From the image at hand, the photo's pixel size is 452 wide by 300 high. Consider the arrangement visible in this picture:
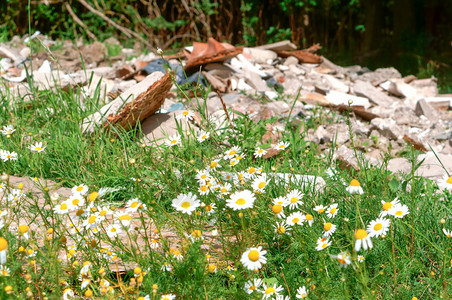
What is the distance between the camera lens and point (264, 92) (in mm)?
4988

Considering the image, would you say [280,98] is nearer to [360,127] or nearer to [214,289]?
[360,127]

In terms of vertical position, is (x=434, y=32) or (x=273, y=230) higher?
(x=273, y=230)

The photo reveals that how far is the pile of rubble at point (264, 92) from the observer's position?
3.43 m

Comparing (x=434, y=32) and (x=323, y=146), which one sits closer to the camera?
(x=323, y=146)

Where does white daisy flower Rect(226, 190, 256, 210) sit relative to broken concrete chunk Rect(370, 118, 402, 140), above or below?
above

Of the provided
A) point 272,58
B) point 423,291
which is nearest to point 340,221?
point 423,291

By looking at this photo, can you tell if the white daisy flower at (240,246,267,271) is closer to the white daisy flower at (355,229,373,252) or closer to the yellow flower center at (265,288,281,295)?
the yellow flower center at (265,288,281,295)

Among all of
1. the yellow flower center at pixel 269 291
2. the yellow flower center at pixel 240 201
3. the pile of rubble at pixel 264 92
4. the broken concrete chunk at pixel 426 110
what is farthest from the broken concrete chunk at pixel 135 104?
the broken concrete chunk at pixel 426 110

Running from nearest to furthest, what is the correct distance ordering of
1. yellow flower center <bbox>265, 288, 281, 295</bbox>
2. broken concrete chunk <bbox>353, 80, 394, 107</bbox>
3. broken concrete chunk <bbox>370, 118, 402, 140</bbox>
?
yellow flower center <bbox>265, 288, 281, 295</bbox> < broken concrete chunk <bbox>370, 118, 402, 140</bbox> < broken concrete chunk <bbox>353, 80, 394, 107</bbox>

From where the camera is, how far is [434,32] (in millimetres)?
10398

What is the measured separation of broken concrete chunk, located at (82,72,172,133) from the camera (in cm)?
325

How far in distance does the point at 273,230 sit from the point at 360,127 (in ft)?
9.95

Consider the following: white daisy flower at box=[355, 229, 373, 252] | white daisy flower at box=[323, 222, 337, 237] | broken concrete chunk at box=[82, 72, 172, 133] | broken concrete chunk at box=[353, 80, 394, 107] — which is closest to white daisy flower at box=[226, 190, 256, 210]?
white daisy flower at box=[323, 222, 337, 237]

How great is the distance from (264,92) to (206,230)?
9.66 feet
